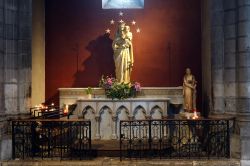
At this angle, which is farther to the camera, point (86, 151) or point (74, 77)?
point (74, 77)

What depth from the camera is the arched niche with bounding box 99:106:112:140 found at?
1135cm

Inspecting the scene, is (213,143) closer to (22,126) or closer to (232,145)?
(232,145)

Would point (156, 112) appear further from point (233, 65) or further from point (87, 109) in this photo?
point (233, 65)

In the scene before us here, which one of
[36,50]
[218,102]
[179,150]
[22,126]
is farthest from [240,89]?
[36,50]

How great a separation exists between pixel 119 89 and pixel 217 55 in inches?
126

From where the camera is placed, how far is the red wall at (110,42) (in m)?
13.1

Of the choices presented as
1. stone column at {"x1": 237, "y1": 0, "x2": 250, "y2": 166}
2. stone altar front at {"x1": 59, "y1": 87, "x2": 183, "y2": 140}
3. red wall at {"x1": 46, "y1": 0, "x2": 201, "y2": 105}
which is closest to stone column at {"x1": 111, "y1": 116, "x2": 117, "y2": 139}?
stone altar front at {"x1": 59, "y1": 87, "x2": 183, "y2": 140}

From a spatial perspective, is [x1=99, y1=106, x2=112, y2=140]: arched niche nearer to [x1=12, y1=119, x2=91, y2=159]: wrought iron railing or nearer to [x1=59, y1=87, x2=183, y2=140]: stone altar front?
[x1=59, y1=87, x2=183, y2=140]: stone altar front

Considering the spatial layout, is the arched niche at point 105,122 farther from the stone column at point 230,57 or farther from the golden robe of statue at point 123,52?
the stone column at point 230,57

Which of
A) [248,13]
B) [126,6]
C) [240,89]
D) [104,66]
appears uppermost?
[126,6]

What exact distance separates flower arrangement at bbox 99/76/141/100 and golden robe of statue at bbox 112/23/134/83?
0.32 metres

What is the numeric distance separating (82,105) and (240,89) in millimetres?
4624

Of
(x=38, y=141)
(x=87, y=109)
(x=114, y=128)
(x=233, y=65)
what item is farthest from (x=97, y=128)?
(x=233, y=65)

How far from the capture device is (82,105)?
1151cm
